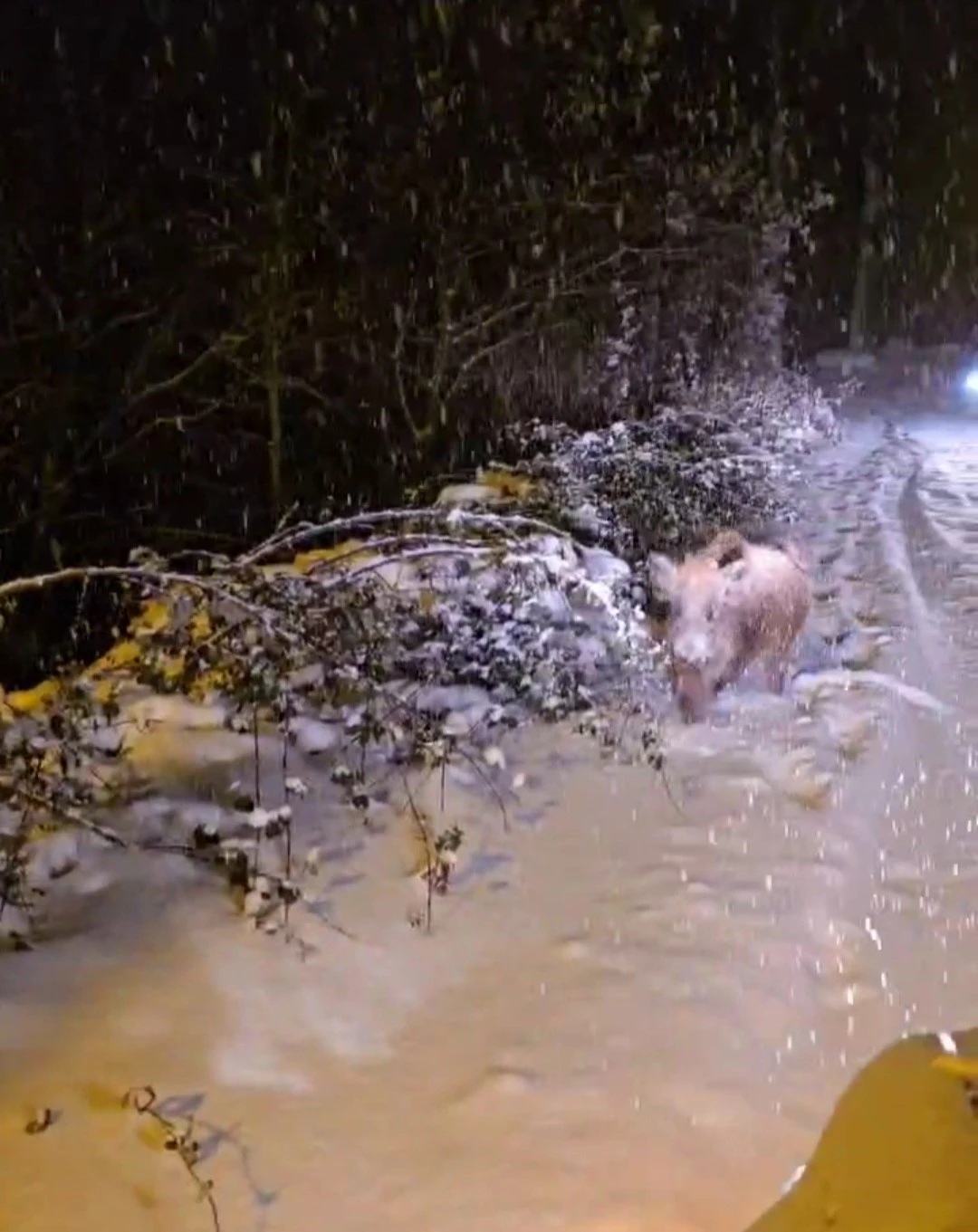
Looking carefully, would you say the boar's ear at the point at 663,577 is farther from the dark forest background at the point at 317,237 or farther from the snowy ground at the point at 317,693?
the dark forest background at the point at 317,237

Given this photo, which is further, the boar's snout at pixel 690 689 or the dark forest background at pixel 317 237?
the dark forest background at pixel 317 237

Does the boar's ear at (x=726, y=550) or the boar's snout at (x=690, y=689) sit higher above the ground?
the boar's ear at (x=726, y=550)

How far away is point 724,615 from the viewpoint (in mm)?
7305

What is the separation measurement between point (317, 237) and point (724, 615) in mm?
6732

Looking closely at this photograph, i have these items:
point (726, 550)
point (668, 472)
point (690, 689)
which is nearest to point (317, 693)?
point (690, 689)

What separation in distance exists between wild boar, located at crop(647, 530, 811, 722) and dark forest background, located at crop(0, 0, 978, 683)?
5.51 meters

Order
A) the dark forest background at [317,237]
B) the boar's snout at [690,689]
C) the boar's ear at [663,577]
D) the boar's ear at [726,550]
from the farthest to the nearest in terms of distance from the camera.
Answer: the dark forest background at [317,237] → the boar's ear at [726,550] → the boar's ear at [663,577] → the boar's snout at [690,689]

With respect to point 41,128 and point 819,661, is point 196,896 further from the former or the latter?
point 41,128

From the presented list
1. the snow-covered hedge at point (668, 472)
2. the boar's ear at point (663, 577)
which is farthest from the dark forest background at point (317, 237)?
the boar's ear at point (663, 577)

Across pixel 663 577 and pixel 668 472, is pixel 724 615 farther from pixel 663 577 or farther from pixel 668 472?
pixel 668 472

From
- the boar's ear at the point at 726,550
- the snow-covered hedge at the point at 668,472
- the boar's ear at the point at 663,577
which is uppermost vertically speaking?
the boar's ear at the point at 726,550

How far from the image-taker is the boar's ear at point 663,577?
755cm

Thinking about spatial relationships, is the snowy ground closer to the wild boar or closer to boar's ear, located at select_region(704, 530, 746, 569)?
the wild boar

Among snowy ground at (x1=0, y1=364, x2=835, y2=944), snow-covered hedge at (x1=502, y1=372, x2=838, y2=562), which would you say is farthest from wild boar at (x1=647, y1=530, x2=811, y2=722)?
snow-covered hedge at (x1=502, y1=372, x2=838, y2=562)
